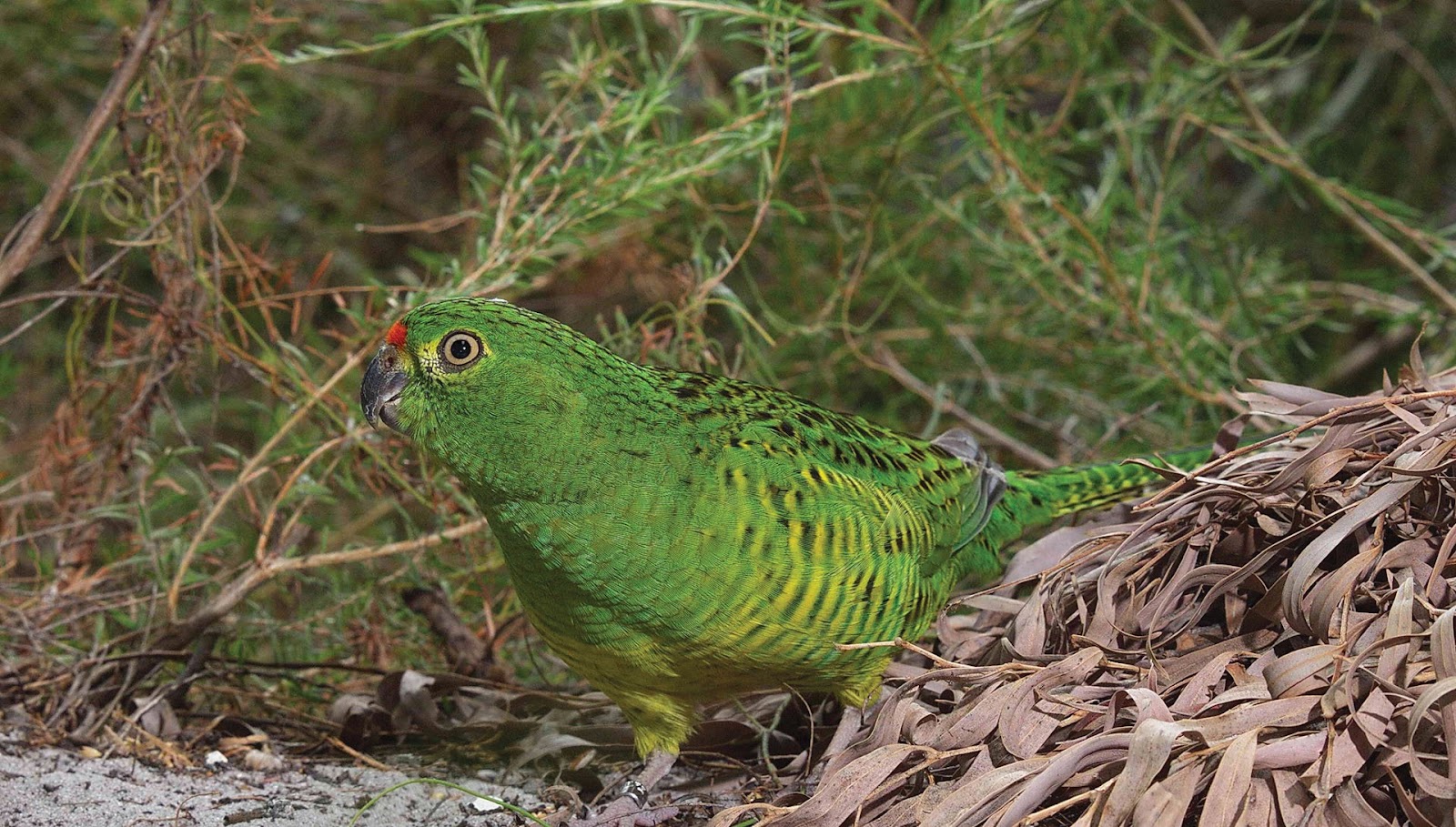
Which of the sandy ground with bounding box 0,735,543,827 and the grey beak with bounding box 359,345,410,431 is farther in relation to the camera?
the grey beak with bounding box 359,345,410,431

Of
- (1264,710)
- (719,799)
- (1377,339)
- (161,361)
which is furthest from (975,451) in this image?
(1377,339)

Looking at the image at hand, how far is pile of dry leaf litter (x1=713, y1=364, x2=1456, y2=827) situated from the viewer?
1.72 meters

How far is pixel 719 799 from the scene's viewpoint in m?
2.51

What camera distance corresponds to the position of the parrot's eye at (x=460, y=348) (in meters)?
2.39

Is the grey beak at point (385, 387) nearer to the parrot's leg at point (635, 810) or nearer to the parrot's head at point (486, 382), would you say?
the parrot's head at point (486, 382)

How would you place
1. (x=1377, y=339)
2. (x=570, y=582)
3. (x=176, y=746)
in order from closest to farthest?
(x=570, y=582), (x=176, y=746), (x=1377, y=339)

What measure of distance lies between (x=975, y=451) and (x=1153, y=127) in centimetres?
165

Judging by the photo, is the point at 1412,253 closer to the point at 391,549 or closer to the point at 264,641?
the point at 391,549

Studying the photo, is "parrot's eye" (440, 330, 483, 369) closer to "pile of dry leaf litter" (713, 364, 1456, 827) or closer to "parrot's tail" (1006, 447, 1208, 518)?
"pile of dry leaf litter" (713, 364, 1456, 827)

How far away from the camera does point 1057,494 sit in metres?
3.02

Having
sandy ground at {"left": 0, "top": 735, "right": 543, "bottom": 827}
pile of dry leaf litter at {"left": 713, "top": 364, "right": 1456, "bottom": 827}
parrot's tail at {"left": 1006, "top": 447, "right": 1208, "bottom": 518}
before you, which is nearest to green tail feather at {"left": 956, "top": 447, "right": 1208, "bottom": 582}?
parrot's tail at {"left": 1006, "top": 447, "right": 1208, "bottom": 518}

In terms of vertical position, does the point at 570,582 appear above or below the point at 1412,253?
above

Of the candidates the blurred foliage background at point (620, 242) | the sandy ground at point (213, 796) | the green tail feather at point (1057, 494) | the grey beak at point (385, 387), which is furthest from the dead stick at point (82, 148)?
the green tail feather at point (1057, 494)

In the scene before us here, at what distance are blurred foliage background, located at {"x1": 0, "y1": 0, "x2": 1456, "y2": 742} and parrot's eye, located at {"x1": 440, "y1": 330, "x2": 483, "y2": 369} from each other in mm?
566
